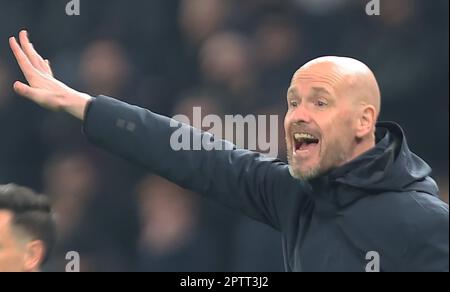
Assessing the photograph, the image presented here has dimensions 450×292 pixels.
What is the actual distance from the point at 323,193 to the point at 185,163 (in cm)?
34

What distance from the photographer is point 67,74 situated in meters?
4.19

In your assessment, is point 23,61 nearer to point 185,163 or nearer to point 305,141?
point 185,163

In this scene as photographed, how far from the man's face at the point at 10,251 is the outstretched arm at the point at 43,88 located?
20.0 inches

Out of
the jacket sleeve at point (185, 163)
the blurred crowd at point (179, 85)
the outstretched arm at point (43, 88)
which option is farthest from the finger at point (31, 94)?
the blurred crowd at point (179, 85)

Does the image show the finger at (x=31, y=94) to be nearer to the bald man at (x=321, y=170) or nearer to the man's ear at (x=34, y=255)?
the bald man at (x=321, y=170)

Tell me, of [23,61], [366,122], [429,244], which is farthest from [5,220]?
[429,244]

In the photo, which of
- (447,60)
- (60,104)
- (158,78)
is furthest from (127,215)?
(60,104)

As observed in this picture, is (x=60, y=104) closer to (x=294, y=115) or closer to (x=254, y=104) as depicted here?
(x=294, y=115)

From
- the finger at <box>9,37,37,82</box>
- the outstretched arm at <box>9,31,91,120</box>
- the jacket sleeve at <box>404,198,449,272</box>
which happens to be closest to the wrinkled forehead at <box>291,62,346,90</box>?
the jacket sleeve at <box>404,198,449,272</box>

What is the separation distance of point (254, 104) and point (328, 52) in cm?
31

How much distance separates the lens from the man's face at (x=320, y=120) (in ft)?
8.23

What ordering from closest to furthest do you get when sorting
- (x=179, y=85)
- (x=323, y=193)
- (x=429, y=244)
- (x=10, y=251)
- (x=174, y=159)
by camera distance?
(x=429, y=244) < (x=323, y=193) < (x=174, y=159) < (x=10, y=251) < (x=179, y=85)

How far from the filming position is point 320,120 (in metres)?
2.52

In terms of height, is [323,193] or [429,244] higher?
[323,193]
